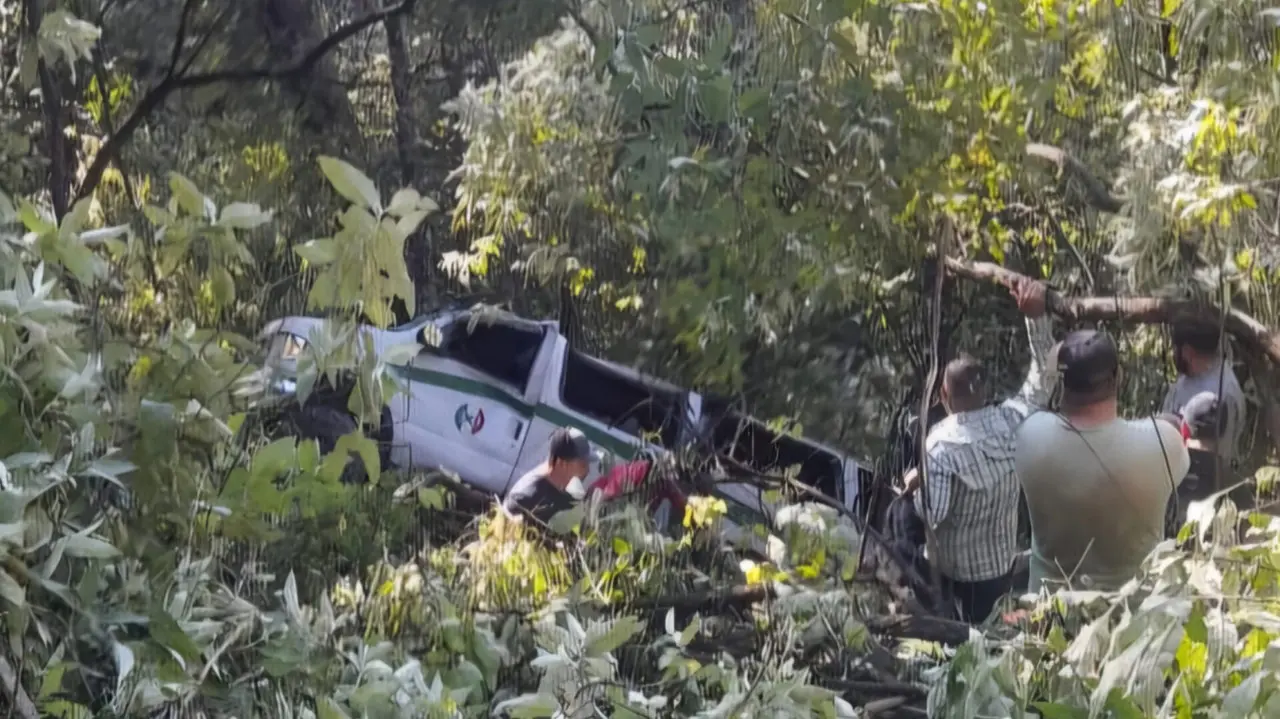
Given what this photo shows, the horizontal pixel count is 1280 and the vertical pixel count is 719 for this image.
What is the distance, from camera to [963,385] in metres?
1.28

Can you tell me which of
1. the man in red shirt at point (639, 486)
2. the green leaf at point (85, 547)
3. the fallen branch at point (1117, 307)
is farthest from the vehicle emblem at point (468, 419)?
the fallen branch at point (1117, 307)

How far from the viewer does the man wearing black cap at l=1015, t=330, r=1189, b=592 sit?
1.26m

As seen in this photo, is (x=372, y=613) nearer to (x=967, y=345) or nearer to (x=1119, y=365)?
(x=967, y=345)

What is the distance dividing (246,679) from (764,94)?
2.37 ft

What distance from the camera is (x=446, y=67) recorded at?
4.19ft

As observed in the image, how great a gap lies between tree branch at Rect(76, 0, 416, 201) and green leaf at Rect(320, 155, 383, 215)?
0.11m

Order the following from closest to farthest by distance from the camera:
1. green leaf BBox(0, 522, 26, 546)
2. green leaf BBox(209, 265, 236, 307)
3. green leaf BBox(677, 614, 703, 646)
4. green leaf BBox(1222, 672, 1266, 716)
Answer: green leaf BBox(0, 522, 26, 546) < green leaf BBox(1222, 672, 1266, 716) < green leaf BBox(209, 265, 236, 307) < green leaf BBox(677, 614, 703, 646)

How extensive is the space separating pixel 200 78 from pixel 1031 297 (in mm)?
846

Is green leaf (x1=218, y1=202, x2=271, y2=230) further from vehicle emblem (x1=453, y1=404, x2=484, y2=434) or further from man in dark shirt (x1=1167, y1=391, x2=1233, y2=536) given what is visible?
man in dark shirt (x1=1167, y1=391, x2=1233, y2=536)

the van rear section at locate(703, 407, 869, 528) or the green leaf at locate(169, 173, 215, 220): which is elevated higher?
the green leaf at locate(169, 173, 215, 220)

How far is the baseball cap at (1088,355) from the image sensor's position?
1261 mm

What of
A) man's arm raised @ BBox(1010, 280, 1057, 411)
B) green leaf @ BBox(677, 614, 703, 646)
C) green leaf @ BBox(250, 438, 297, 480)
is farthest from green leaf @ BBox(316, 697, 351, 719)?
man's arm raised @ BBox(1010, 280, 1057, 411)

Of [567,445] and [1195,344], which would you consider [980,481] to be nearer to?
[1195,344]

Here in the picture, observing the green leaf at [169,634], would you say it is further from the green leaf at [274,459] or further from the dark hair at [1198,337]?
the dark hair at [1198,337]
